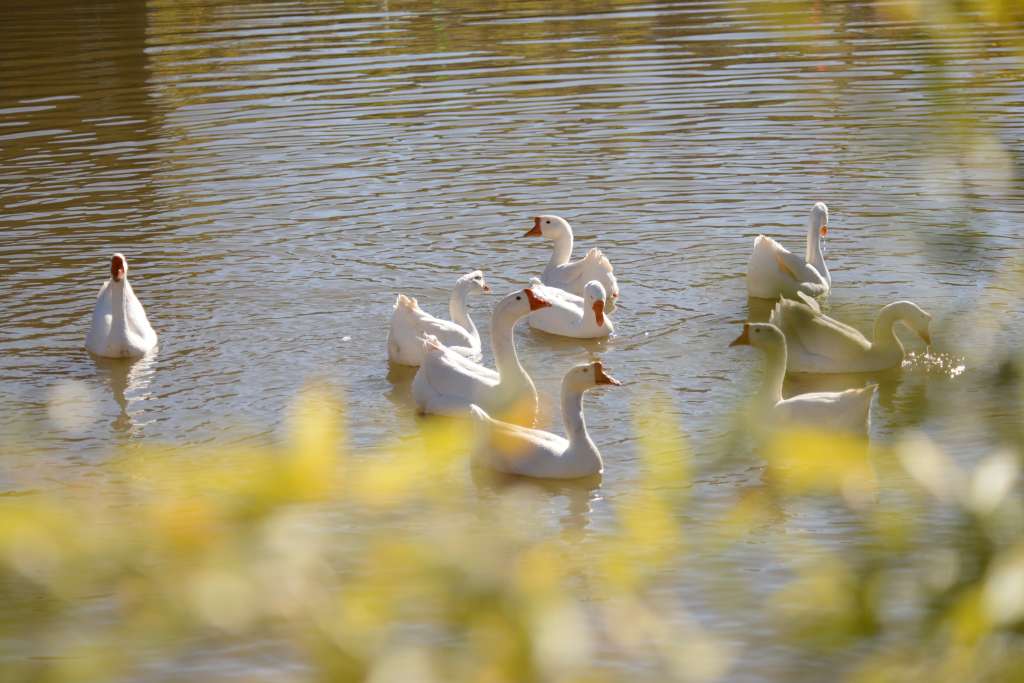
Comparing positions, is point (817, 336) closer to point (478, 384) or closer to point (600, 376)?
point (600, 376)

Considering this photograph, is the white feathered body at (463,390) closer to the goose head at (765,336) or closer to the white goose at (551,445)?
the white goose at (551,445)

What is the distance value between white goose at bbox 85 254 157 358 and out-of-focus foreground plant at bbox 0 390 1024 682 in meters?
10.5

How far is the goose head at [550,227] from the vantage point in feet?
45.2

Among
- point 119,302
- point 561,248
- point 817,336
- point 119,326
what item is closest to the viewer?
point 817,336


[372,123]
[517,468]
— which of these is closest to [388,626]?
[517,468]

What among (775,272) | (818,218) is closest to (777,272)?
(775,272)

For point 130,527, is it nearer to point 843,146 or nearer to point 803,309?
point 803,309

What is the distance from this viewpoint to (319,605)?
1385 millimetres

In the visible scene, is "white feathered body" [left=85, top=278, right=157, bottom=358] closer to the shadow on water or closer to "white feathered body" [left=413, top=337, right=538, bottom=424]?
"white feathered body" [left=413, top=337, right=538, bottom=424]

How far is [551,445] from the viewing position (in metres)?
9.49

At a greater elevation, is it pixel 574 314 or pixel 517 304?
pixel 517 304

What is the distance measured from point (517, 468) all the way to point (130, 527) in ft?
26.2

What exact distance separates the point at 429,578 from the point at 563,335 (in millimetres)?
10991

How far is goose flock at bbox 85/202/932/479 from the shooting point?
952cm
